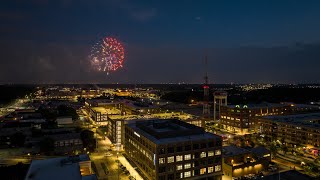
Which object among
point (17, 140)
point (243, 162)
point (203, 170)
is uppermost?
point (17, 140)

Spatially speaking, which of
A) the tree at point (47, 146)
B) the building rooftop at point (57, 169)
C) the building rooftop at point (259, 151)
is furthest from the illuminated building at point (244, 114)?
the tree at point (47, 146)

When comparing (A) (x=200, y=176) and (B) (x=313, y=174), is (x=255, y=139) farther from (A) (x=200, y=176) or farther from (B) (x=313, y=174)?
(A) (x=200, y=176)

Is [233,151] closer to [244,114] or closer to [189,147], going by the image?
[189,147]

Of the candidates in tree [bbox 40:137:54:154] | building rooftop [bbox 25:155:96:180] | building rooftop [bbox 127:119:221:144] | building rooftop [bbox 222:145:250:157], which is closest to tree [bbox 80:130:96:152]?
tree [bbox 40:137:54:154]

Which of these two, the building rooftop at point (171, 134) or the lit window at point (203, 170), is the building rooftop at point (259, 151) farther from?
the lit window at point (203, 170)

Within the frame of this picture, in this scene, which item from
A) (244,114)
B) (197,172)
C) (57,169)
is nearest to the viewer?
(57,169)

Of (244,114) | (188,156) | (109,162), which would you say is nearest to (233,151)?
(188,156)
